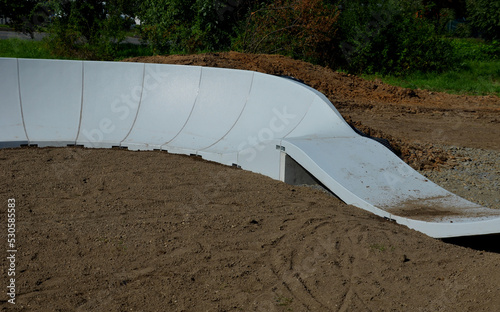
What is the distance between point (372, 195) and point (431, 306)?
74.0 inches

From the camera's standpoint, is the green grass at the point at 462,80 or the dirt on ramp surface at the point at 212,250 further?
the green grass at the point at 462,80

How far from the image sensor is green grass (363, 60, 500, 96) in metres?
14.6

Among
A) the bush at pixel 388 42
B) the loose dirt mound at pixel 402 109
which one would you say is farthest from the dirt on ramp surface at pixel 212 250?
the bush at pixel 388 42

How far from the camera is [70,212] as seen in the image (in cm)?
486

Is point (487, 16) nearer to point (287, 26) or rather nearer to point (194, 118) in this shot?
point (287, 26)

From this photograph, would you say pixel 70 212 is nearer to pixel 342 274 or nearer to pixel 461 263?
pixel 342 274

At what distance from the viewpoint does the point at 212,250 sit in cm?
412

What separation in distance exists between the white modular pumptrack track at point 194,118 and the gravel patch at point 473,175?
69 centimetres

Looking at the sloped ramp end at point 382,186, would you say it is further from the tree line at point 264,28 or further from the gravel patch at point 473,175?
the tree line at point 264,28

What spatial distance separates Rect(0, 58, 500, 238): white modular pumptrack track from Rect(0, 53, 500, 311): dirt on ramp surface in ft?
1.54

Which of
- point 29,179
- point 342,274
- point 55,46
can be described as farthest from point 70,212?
point 55,46

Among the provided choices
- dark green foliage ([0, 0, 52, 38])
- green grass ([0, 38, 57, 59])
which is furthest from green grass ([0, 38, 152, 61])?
dark green foliage ([0, 0, 52, 38])

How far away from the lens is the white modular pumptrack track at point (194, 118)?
5.81 m

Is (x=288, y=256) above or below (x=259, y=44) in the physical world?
below
